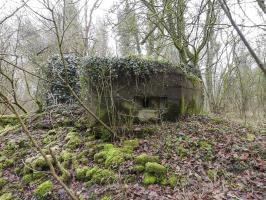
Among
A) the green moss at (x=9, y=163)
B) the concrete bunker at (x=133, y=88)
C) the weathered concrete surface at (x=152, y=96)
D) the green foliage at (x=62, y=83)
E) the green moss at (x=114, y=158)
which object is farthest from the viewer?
the green foliage at (x=62, y=83)

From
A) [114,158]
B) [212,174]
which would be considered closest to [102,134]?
[114,158]

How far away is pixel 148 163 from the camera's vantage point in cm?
472

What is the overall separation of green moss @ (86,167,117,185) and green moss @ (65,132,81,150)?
133 centimetres

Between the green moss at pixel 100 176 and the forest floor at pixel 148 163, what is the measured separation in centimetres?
2

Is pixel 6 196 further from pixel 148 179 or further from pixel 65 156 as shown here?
pixel 148 179

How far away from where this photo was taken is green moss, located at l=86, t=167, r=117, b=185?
15.0 feet

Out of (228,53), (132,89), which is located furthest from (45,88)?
(228,53)

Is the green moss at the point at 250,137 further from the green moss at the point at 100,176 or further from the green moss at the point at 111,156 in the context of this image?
the green moss at the point at 100,176

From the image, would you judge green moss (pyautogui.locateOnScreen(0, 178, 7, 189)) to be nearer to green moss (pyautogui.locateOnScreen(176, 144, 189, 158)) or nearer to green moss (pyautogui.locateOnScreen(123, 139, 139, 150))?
green moss (pyautogui.locateOnScreen(123, 139, 139, 150))

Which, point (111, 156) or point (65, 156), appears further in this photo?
point (65, 156)

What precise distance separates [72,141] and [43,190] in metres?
1.70

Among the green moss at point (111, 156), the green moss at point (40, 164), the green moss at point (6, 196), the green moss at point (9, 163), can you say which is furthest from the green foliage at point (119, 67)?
the green moss at point (6, 196)

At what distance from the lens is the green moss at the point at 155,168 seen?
4.55m

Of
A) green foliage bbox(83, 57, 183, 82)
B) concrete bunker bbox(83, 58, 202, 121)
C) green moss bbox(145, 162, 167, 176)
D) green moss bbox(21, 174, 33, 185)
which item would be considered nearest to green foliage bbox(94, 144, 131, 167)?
green moss bbox(145, 162, 167, 176)
